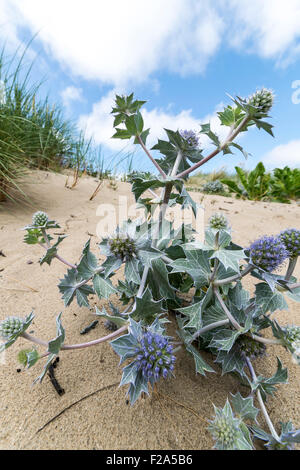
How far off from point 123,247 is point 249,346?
637 mm

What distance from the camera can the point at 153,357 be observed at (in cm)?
82

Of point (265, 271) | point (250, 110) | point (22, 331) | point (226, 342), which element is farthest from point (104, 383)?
point (250, 110)

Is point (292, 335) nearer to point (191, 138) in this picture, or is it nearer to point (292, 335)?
point (292, 335)

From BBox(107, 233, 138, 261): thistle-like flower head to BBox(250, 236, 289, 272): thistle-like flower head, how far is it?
17.7 inches

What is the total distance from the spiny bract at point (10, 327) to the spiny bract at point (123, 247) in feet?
1.40

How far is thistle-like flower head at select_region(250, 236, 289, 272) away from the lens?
0.93 m

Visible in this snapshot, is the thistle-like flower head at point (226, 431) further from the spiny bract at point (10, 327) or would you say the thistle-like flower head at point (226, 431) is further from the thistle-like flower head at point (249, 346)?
the spiny bract at point (10, 327)

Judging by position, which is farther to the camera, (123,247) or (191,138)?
(191,138)

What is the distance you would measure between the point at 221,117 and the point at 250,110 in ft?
0.55

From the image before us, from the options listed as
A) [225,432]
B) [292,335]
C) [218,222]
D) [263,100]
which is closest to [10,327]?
[225,432]

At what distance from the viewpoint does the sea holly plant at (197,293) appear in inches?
33.4

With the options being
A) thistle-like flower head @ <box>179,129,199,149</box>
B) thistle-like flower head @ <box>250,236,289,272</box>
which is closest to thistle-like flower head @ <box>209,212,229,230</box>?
thistle-like flower head @ <box>250,236,289,272</box>

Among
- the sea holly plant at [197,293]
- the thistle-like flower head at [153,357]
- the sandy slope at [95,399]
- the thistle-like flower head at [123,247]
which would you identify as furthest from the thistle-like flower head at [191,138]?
the sandy slope at [95,399]
